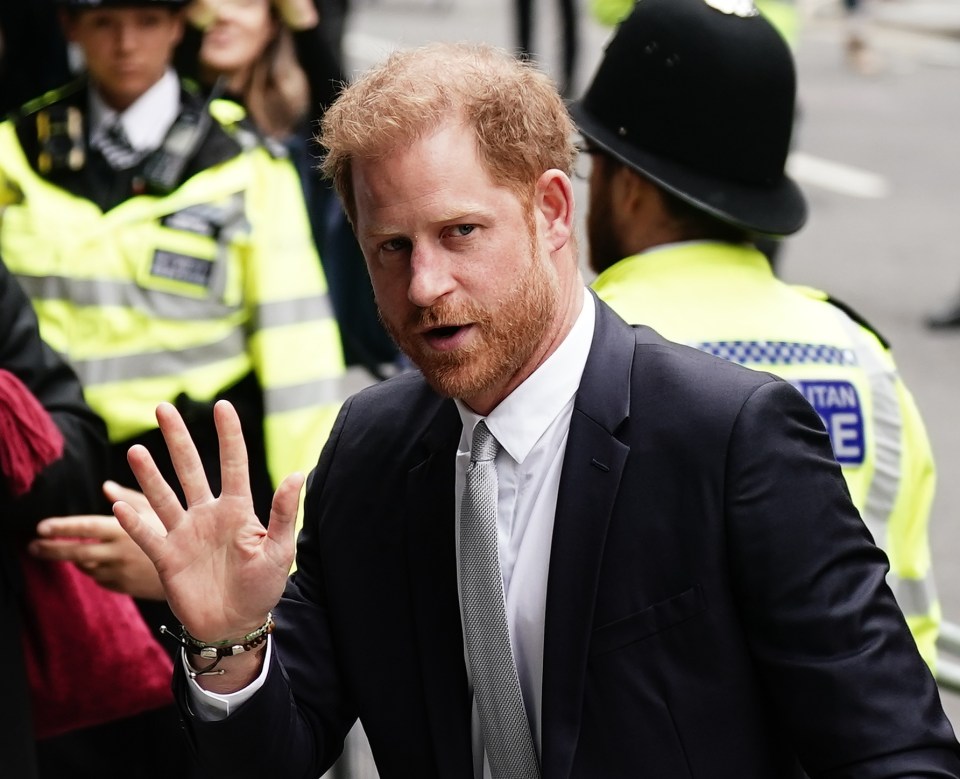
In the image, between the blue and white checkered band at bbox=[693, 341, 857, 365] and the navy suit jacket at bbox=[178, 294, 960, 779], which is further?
the blue and white checkered band at bbox=[693, 341, 857, 365]

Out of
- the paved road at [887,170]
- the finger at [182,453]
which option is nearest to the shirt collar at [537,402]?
the finger at [182,453]

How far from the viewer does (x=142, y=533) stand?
7.11 feet

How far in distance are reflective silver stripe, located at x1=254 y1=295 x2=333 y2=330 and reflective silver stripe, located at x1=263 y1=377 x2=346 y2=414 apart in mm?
130

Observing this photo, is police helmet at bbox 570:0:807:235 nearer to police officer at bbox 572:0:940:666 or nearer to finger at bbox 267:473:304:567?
police officer at bbox 572:0:940:666

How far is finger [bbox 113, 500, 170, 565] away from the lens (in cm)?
214

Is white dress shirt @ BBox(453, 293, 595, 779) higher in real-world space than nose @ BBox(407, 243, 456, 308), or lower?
lower

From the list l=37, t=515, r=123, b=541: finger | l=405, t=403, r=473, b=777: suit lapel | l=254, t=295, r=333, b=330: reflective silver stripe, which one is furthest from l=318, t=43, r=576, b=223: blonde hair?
l=254, t=295, r=333, b=330: reflective silver stripe

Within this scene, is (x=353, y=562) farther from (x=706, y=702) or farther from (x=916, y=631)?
(x=916, y=631)

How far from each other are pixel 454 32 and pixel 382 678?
14209 millimetres

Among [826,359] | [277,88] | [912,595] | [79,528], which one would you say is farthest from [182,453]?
[277,88]

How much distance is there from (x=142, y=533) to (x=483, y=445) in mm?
447

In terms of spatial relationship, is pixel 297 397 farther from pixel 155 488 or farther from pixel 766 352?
pixel 155 488

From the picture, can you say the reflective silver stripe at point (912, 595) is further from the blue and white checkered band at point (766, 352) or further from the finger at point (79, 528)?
the finger at point (79, 528)

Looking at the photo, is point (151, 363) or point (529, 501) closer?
point (529, 501)
